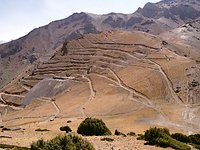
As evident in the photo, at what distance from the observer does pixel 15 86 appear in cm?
17200

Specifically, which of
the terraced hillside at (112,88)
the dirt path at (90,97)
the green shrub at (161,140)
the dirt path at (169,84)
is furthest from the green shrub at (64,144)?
the dirt path at (169,84)

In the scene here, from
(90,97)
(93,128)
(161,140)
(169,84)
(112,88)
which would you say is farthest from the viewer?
(112,88)

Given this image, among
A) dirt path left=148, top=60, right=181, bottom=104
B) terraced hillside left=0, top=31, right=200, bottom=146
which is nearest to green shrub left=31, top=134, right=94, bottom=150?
terraced hillside left=0, top=31, right=200, bottom=146

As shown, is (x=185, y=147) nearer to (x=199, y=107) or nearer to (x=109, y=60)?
(x=199, y=107)

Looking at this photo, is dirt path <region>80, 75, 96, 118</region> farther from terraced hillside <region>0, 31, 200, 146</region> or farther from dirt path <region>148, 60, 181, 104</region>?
dirt path <region>148, 60, 181, 104</region>

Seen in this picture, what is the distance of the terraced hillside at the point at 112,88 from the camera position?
93625mm

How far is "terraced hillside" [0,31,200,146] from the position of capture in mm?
93625

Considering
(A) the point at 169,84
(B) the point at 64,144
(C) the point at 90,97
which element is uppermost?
(B) the point at 64,144

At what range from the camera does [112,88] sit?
128 m

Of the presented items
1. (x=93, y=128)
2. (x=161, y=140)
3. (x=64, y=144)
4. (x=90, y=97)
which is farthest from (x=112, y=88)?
(x=64, y=144)

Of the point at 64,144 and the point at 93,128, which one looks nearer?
the point at 64,144

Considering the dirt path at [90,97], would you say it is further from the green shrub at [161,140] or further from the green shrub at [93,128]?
the green shrub at [161,140]

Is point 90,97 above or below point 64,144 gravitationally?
below

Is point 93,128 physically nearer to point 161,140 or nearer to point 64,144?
point 161,140
